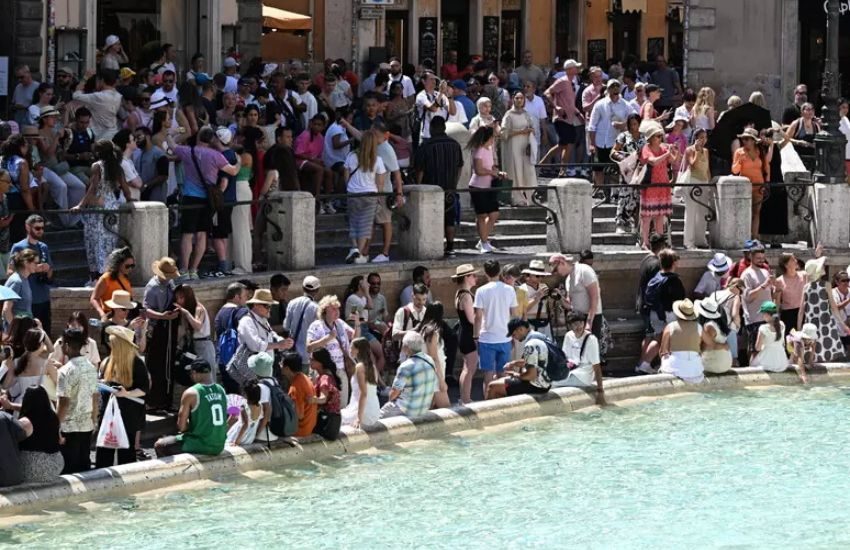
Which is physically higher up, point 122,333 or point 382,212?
point 382,212

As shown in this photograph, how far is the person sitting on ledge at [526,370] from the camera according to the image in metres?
22.0

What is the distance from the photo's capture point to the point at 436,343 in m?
21.5

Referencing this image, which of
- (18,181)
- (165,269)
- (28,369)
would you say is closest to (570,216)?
(165,269)

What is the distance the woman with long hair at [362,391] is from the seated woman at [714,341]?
4.60m

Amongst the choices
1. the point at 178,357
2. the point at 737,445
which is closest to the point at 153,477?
the point at 178,357

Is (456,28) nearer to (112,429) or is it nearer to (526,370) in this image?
(526,370)

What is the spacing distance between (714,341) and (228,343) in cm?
566

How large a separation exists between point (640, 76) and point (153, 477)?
1807 cm

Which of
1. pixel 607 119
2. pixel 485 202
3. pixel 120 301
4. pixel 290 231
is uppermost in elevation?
pixel 607 119

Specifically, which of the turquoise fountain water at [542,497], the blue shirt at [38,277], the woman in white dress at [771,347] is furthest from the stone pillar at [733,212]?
the blue shirt at [38,277]

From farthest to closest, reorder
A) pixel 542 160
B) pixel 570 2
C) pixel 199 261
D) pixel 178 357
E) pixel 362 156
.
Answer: pixel 570 2 → pixel 542 160 → pixel 362 156 → pixel 199 261 → pixel 178 357

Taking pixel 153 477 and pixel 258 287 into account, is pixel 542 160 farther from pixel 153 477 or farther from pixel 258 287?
pixel 153 477

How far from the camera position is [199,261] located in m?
22.5

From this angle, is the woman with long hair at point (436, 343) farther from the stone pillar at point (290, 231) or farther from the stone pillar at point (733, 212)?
the stone pillar at point (733, 212)
